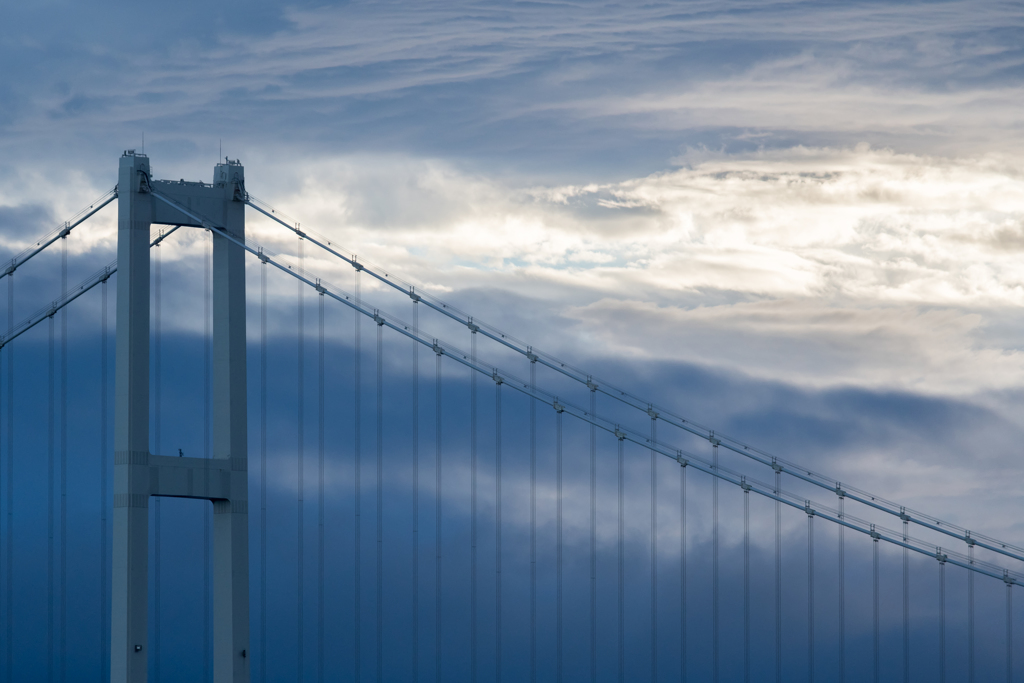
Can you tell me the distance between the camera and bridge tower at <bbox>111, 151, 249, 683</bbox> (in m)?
62.4

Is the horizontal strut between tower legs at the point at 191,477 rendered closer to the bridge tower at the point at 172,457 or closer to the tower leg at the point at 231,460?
the bridge tower at the point at 172,457

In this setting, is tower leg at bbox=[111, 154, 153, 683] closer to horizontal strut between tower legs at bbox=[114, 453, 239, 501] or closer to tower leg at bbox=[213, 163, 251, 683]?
horizontal strut between tower legs at bbox=[114, 453, 239, 501]

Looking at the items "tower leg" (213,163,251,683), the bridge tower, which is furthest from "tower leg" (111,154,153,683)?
"tower leg" (213,163,251,683)

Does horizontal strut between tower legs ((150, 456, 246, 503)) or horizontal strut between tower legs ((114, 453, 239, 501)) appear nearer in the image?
horizontal strut between tower legs ((114, 453, 239, 501))

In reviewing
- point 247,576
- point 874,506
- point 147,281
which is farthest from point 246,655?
point 874,506

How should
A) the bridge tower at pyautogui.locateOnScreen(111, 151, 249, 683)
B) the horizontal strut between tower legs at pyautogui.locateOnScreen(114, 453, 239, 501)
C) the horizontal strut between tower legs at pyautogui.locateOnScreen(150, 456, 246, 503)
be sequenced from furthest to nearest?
the horizontal strut between tower legs at pyautogui.locateOnScreen(150, 456, 246, 503)
the horizontal strut between tower legs at pyautogui.locateOnScreen(114, 453, 239, 501)
the bridge tower at pyautogui.locateOnScreen(111, 151, 249, 683)

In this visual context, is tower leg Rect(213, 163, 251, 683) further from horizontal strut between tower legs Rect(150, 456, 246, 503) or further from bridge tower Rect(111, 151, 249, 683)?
horizontal strut between tower legs Rect(150, 456, 246, 503)

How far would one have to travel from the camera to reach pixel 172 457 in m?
63.7

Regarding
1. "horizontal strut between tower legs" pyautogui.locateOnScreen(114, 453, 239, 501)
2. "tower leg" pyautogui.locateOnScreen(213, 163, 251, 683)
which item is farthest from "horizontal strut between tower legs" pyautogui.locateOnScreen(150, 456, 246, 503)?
"tower leg" pyautogui.locateOnScreen(213, 163, 251, 683)

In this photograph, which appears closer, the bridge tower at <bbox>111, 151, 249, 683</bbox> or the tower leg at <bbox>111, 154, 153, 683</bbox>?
the tower leg at <bbox>111, 154, 153, 683</bbox>

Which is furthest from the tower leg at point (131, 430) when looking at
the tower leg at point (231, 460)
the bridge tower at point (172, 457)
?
the tower leg at point (231, 460)

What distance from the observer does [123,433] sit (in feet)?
207

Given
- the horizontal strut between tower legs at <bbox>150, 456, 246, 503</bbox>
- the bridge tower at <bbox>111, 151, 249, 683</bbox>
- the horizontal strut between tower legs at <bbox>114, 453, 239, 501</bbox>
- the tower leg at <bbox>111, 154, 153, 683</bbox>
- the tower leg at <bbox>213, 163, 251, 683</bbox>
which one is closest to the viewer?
the tower leg at <bbox>111, 154, 153, 683</bbox>

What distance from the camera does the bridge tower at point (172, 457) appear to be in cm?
6241
